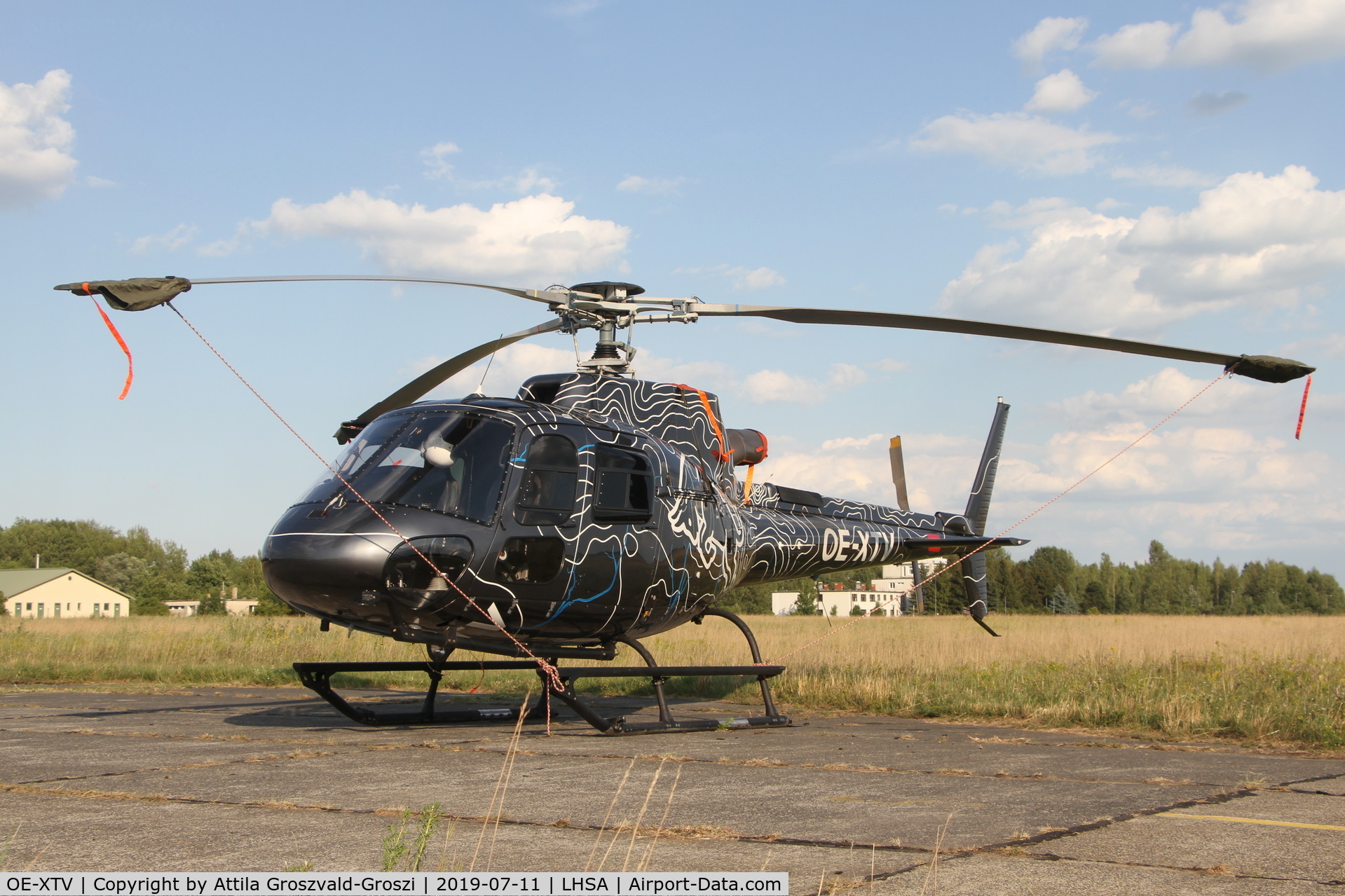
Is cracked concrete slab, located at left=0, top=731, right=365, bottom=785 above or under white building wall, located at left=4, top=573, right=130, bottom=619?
above

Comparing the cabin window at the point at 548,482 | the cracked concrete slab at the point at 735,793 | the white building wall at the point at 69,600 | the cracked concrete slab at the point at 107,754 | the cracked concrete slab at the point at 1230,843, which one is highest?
the cabin window at the point at 548,482

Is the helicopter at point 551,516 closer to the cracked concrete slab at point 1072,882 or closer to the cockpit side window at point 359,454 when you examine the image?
the cockpit side window at point 359,454

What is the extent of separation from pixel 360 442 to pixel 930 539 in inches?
322

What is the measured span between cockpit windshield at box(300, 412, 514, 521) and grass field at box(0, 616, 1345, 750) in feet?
20.0

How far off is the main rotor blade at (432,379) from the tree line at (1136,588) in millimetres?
70897

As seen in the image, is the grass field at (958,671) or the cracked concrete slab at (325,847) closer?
the cracked concrete slab at (325,847)

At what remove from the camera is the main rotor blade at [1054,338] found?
1073 centimetres

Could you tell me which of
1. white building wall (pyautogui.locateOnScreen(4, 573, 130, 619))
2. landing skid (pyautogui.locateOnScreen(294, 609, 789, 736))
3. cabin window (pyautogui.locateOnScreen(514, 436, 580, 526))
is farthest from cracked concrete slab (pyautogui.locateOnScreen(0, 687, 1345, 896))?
white building wall (pyautogui.locateOnScreen(4, 573, 130, 619))

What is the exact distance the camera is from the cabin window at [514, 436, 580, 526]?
9703 millimetres

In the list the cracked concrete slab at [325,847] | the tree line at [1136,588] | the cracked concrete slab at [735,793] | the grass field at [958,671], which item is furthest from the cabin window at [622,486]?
the tree line at [1136,588]

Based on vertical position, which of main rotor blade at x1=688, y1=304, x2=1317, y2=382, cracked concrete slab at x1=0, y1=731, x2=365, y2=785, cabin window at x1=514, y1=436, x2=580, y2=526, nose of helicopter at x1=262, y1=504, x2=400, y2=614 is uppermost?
main rotor blade at x1=688, y1=304, x2=1317, y2=382

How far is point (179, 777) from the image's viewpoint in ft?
23.2

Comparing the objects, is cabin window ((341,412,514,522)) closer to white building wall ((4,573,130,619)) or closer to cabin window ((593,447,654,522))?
cabin window ((593,447,654,522))

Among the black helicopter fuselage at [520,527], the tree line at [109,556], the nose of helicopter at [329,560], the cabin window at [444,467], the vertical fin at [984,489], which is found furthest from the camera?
the tree line at [109,556]
